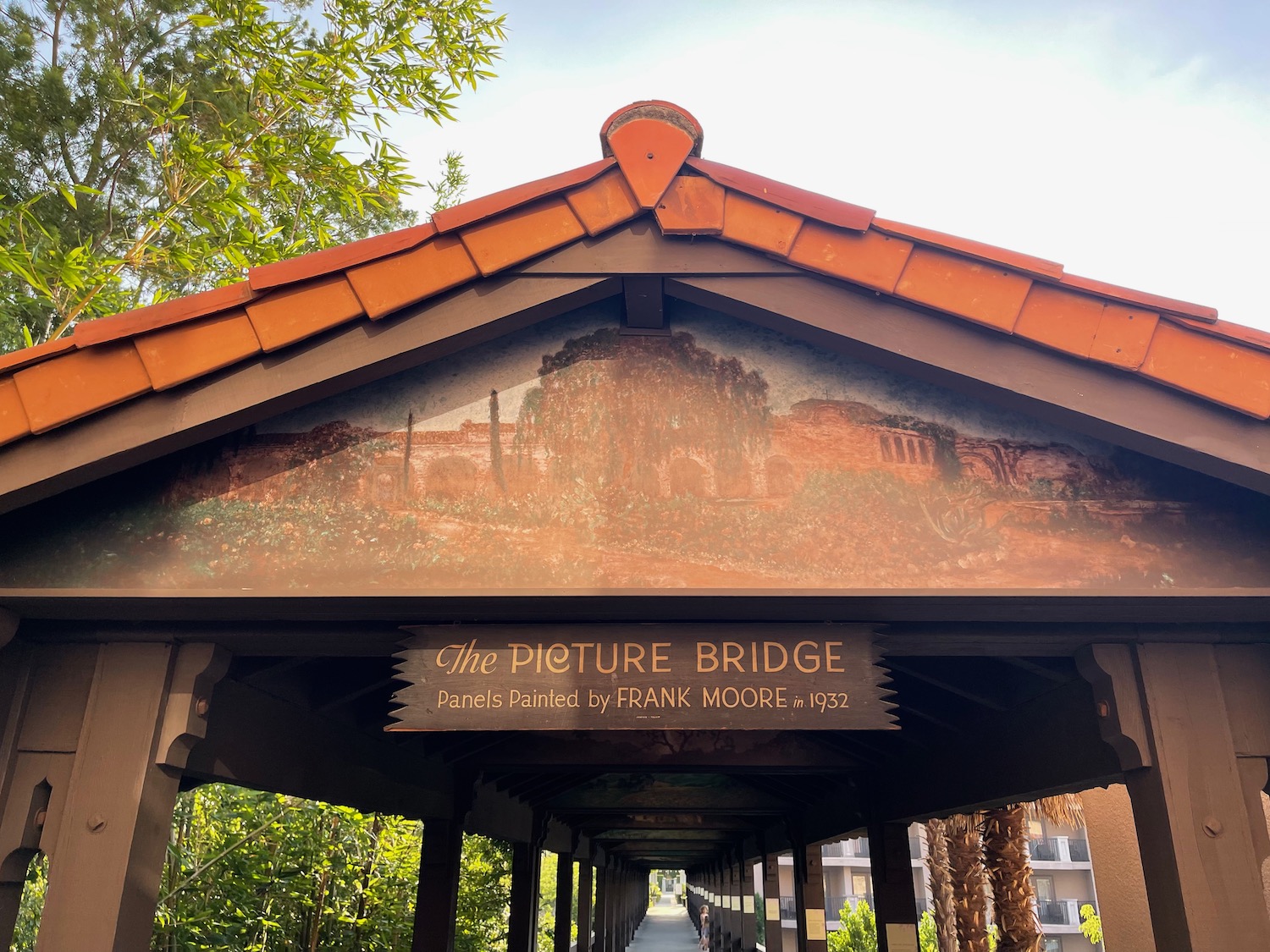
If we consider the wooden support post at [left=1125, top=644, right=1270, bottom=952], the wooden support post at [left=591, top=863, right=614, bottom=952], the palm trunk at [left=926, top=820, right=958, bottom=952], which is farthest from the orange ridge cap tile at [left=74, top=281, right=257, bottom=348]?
the wooden support post at [left=591, top=863, right=614, bottom=952]

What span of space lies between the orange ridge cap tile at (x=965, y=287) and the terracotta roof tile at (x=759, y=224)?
43 centimetres

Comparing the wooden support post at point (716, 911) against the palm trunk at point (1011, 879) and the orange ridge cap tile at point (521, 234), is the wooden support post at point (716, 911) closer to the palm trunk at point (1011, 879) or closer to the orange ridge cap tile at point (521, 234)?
the palm trunk at point (1011, 879)

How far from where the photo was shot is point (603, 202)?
3209 mm

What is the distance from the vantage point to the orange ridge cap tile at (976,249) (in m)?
3.01

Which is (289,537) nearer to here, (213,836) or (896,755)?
(896,755)

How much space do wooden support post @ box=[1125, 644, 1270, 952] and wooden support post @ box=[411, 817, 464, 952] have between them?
548cm

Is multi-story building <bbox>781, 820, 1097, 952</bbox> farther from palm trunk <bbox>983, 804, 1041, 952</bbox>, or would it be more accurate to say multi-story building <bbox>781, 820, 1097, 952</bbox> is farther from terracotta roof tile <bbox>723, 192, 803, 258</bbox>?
terracotta roof tile <bbox>723, 192, 803, 258</bbox>

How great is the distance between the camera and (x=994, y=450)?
3328 mm

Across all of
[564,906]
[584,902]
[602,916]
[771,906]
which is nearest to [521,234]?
[564,906]

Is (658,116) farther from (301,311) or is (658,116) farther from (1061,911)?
(1061,911)

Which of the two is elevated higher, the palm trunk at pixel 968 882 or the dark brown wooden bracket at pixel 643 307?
the dark brown wooden bracket at pixel 643 307

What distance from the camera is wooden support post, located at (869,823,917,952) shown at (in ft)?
24.1

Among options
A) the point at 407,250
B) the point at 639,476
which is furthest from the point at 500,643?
the point at 407,250

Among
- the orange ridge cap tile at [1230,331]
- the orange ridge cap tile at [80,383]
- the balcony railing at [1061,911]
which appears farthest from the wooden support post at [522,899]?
the balcony railing at [1061,911]
